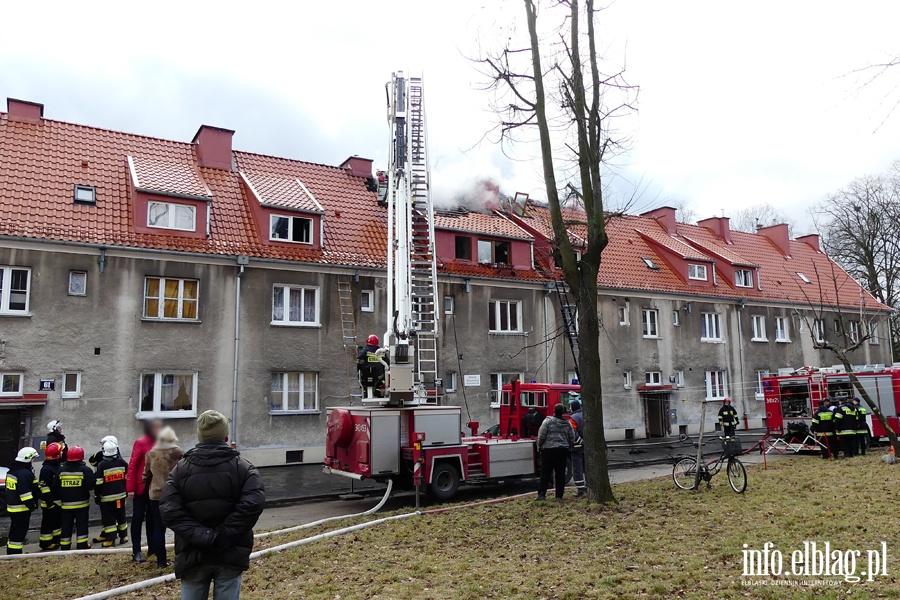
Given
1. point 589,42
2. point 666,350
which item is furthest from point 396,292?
point 666,350

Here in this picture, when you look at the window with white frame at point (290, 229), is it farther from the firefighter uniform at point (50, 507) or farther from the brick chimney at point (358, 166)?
the firefighter uniform at point (50, 507)

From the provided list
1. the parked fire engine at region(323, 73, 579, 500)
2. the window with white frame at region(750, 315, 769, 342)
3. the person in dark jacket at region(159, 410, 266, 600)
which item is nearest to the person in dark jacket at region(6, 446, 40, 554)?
the parked fire engine at region(323, 73, 579, 500)

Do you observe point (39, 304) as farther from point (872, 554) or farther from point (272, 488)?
point (872, 554)

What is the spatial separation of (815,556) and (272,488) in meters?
11.1

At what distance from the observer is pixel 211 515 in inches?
185

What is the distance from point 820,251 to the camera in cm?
3900

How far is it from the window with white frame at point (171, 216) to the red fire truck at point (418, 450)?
8.91 metres

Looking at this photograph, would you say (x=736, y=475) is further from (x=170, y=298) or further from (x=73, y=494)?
(x=170, y=298)

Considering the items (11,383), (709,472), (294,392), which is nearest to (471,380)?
(294,392)

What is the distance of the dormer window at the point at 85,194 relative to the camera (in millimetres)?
18234

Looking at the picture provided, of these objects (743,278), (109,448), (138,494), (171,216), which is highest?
(743,278)

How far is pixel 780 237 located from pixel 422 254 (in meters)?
29.8

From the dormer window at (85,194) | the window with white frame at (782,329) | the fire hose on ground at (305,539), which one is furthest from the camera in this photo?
the window with white frame at (782,329)

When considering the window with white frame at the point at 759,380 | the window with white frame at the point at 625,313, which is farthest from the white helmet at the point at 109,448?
the window with white frame at the point at 759,380
